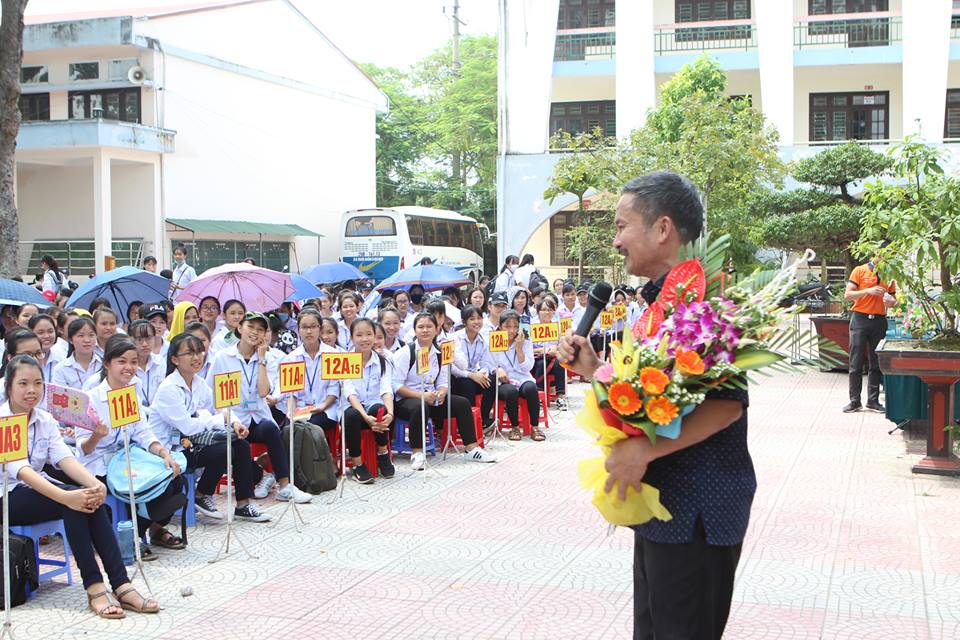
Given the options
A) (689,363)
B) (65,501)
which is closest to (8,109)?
(65,501)

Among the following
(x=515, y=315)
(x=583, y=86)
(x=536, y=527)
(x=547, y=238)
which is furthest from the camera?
(x=547, y=238)

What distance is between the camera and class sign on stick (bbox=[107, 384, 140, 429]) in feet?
18.2

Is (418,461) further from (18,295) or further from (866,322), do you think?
(866,322)

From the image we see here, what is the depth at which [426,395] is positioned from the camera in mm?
9359

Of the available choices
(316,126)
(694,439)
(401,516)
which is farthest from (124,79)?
(694,439)

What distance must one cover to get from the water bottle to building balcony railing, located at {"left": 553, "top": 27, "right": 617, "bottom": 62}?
84.3ft

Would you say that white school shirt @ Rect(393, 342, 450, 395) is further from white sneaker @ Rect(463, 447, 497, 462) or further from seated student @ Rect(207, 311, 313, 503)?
seated student @ Rect(207, 311, 313, 503)

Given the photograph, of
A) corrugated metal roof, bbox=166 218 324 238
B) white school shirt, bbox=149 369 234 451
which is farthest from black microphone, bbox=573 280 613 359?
corrugated metal roof, bbox=166 218 324 238

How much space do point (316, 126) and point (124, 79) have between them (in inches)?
299

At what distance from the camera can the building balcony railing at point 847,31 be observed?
92.6 ft

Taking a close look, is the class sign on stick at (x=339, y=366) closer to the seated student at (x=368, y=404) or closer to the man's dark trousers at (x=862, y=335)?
the seated student at (x=368, y=404)

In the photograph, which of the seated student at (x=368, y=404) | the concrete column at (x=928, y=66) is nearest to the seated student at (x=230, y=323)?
the seated student at (x=368, y=404)

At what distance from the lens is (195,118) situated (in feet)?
85.8

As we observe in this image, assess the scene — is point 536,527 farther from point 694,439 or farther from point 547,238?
point 547,238
